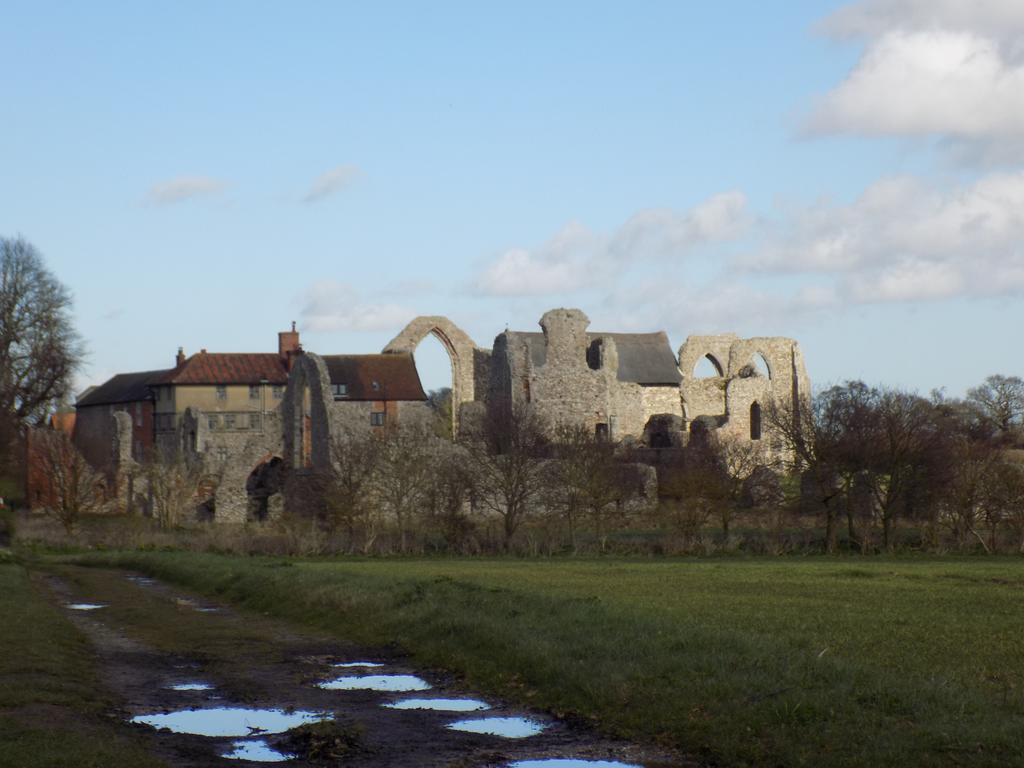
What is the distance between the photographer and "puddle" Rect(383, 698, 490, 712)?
11.8m

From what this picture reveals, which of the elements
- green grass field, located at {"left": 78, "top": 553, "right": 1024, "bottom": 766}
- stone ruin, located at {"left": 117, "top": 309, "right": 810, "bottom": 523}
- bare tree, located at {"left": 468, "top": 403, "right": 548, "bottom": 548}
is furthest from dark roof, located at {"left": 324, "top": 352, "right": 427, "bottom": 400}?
green grass field, located at {"left": 78, "top": 553, "right": 1024, "bottom": 766}

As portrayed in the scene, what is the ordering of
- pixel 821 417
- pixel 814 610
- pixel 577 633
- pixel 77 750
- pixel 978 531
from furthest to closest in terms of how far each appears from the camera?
pixel 821 417 < pixel 978 531 < pixel 814 610 < pixel 577 633 < pixel 77 750

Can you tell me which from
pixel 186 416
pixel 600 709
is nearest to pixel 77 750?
pixel 600 709

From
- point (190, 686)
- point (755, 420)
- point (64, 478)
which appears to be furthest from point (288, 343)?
point (190, 686)

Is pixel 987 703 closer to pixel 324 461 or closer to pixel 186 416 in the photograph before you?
pixel 324 461

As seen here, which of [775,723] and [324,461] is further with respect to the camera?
[324,461]

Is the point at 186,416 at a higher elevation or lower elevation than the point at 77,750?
higher

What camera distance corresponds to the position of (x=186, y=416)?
5528cm

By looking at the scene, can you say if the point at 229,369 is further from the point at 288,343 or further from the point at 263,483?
the point at 263,483

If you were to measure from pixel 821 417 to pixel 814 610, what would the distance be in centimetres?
2026

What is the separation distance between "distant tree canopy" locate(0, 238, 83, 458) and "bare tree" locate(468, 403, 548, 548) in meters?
21.8

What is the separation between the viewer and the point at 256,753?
32.4 ft

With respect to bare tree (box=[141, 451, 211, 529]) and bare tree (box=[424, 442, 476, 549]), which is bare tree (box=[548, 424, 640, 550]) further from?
bare tree (box=[141, 451, 211, 529])

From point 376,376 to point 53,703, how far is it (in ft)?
165
